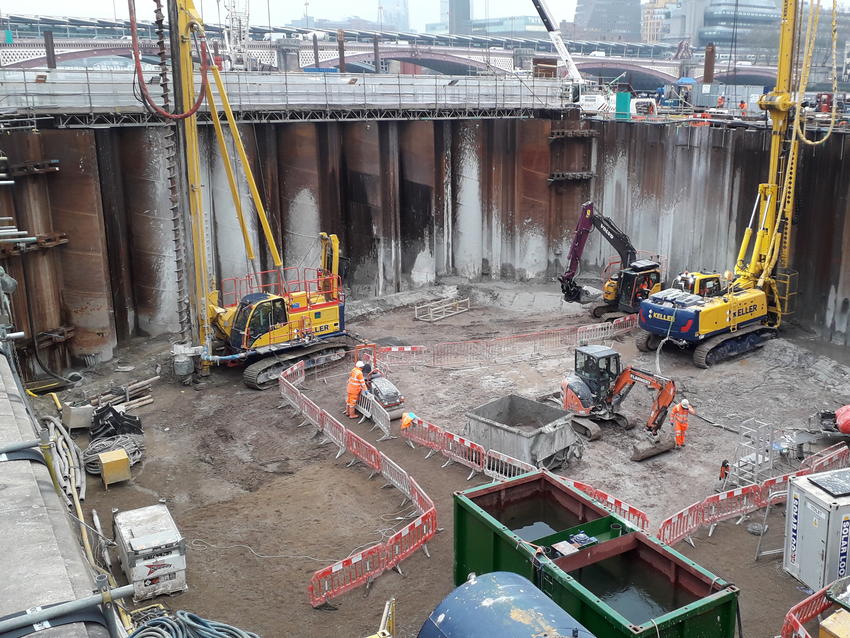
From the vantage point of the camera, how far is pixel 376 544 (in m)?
13.5

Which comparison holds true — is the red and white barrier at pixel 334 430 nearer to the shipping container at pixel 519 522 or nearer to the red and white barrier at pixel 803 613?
the shipping container at pixel 519 522

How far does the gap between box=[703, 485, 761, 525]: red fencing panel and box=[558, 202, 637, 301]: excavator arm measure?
A: 13.7 metres

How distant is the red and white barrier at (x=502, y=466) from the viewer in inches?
603

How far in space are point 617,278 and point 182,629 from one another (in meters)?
21.3

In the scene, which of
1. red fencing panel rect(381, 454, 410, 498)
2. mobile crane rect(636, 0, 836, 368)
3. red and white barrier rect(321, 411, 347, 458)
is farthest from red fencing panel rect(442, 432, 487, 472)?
mobile crane rect(636, 0, 836, 368)

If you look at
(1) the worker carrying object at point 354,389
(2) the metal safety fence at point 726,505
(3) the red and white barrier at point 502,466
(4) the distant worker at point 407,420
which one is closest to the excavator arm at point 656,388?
(2) the metal safety fence at point 726,505

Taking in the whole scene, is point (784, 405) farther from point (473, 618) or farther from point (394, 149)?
point (394, 149)

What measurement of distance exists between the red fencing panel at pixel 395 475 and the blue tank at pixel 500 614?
6.48m

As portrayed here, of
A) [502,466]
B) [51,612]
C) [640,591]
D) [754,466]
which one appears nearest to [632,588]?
[640,591]

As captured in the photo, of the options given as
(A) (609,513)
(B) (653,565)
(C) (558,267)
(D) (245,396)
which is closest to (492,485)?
(A) (609,513)

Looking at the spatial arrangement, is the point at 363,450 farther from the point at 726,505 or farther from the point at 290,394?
the point at 726,505

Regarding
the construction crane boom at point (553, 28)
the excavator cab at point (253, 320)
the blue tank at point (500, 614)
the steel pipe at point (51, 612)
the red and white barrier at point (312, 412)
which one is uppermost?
the construction crane boom at point (553, 28)

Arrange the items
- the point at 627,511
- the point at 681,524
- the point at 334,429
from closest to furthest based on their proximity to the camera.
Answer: the point at 681,524 < the point at 627,511 < the point at 334,429

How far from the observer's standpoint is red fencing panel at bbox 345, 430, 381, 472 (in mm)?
16109
